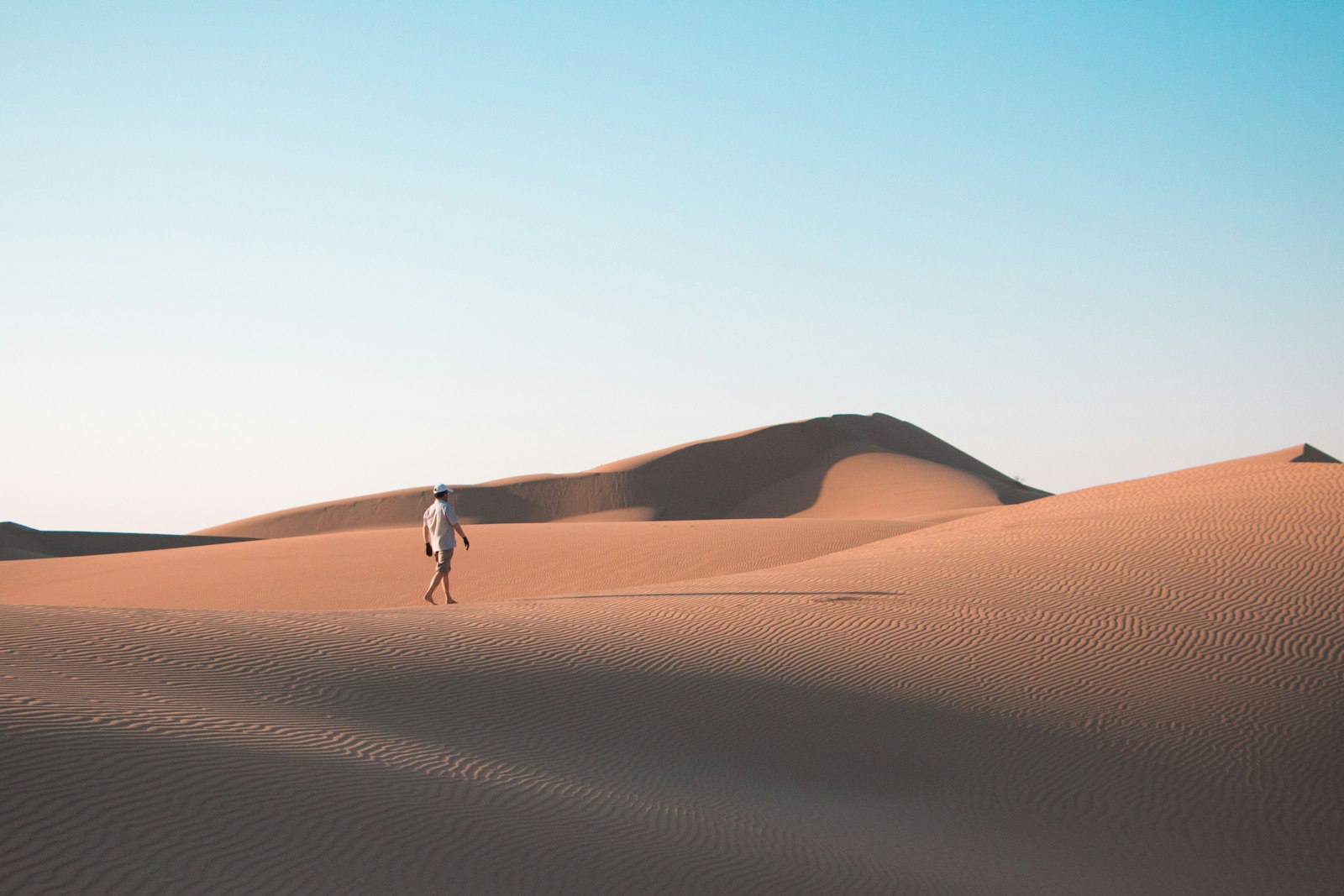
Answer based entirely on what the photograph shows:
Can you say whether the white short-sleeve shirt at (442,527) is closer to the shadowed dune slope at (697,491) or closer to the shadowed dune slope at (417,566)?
the shadowed dune slope at (417,566)

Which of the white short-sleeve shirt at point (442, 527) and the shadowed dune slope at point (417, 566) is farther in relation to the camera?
the shadowed dune slope at point (417, 566)

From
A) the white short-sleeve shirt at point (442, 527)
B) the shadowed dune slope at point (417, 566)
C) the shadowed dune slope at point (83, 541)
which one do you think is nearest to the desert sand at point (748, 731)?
the white short-sleeve shirt at point (442, 527)

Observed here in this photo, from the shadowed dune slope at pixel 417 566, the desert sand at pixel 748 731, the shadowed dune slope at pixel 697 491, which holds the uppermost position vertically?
the shadowed dune slope at pixel 697 491

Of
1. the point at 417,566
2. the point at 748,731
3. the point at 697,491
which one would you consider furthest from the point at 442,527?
the point at 697,491

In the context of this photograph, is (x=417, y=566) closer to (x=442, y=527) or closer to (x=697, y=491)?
(x=442, y=527)

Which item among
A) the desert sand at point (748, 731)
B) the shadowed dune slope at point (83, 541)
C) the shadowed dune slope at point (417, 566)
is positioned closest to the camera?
the desert sand at point (748, 731)

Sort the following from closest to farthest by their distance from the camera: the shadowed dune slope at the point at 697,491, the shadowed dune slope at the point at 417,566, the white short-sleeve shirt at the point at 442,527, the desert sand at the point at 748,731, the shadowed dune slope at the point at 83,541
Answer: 1. the desert sand at the point at 748,731
2. the white short-sleeve shirt at the point at 442,527
3. the shadowed dune slope at the point at 417,566
4. the shadowed dune slope at the point at 83,541
5. the shadowed dune slope at the point at 697,491

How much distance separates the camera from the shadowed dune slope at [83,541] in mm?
49906

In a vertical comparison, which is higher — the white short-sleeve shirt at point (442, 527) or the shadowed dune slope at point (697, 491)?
the shadowed dune slope at point (697, 491)

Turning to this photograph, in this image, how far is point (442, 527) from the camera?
45.1 ft

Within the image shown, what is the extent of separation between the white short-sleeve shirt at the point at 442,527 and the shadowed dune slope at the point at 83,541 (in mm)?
38946

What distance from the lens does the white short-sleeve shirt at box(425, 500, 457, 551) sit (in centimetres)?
1370

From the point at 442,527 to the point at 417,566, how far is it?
44.4 ft

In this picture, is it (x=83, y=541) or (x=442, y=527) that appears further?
(x=83, y=541)
